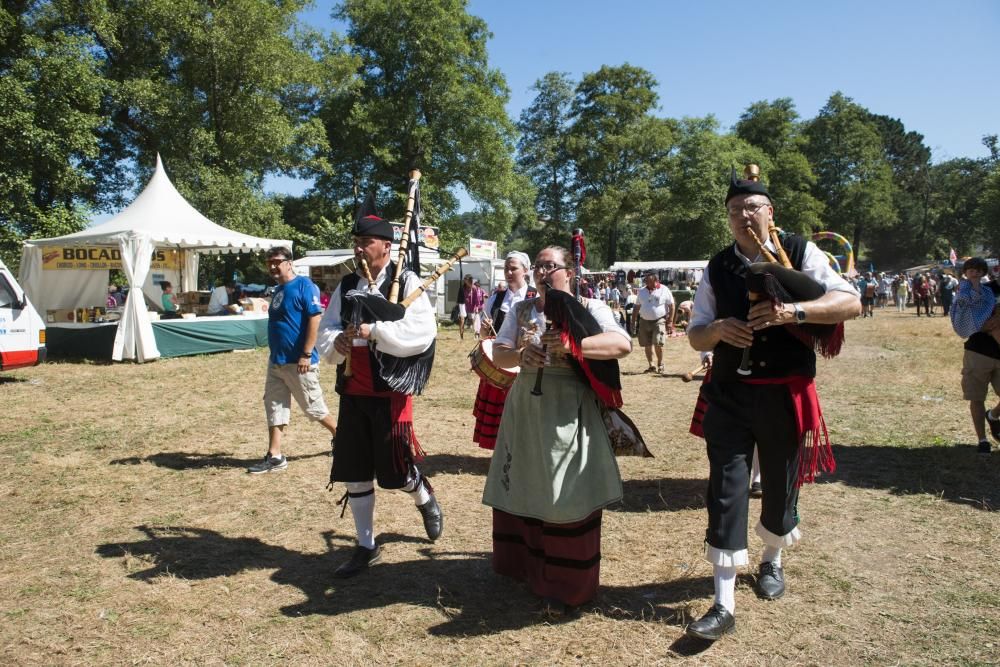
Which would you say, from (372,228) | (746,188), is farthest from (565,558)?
(372,228)

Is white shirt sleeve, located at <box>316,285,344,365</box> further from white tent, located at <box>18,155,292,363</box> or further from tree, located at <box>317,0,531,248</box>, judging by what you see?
tree, located at <box>317,0,531,248</box>

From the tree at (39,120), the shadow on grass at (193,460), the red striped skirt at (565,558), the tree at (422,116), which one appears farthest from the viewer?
the tree at (422,116)

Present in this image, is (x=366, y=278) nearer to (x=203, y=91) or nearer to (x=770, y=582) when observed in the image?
(x=770, y=582)

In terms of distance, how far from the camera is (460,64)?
3259 centimetres

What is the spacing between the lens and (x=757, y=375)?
305 centimetres

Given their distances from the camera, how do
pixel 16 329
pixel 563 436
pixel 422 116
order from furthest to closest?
pixel 422 116
pixel 16 329
pixel 563 436

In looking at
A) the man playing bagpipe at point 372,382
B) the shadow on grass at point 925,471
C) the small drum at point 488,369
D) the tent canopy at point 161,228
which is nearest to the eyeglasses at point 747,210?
the man playing bagpipe at point 372,382

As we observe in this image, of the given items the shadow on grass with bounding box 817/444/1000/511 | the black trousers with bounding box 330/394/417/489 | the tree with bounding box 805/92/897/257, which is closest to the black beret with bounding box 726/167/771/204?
the black trousers with bounding box 330/394/417/489

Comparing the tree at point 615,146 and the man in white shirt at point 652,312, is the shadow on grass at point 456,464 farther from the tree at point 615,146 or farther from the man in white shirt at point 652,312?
the tree at point 615,146

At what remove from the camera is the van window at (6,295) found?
33.2 ft

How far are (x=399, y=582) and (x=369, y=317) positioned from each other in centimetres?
152

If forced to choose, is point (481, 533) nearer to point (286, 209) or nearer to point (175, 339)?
point (175, 339)

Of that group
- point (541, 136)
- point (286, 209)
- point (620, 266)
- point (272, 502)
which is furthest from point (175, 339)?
point (541, 136)

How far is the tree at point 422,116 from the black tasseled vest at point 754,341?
1124 inches
